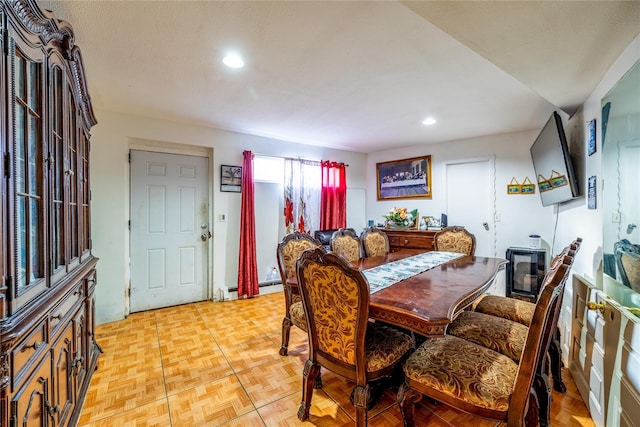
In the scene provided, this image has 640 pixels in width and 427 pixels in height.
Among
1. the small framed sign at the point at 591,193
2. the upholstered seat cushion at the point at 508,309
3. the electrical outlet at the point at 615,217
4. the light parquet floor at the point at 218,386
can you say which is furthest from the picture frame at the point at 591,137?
the light parquet floor at the point at 218,386

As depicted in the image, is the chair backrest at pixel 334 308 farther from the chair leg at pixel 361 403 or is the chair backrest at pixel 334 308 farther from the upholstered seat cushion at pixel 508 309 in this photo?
the upholstered seat cushion at pixel 508 309

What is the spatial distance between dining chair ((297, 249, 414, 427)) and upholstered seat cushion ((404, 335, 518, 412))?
0.53 feet

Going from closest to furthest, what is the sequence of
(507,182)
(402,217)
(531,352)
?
(531,352)
(507,182)
(402,217)

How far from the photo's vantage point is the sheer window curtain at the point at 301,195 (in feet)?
13.6

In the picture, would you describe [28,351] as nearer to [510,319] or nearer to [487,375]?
[487,375]

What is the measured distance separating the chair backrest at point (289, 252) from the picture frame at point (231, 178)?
1.64 metres

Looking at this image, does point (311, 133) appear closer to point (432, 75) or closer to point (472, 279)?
point (432, 75)

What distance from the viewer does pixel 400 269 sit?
2.22m

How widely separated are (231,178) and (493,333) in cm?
325

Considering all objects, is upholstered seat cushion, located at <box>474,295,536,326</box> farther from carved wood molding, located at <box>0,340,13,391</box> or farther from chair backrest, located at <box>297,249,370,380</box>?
carved wood molding, located at <box>0,340,13,391</box>

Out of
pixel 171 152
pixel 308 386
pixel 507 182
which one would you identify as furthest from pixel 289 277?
pixel 507 182

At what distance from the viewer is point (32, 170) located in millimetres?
1089

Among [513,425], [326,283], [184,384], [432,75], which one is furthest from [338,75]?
[184,384]

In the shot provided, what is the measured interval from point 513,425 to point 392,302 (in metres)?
0.64
